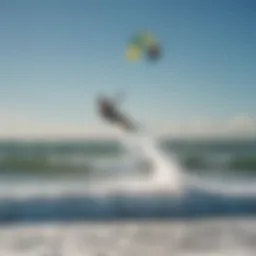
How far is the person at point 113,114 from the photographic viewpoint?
4.75ft

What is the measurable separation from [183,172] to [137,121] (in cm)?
28

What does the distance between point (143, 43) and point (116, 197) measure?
2.05 feet

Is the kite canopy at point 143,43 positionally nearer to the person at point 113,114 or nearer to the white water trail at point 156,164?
the person at point 113,114

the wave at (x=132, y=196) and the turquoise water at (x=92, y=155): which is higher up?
the turquoise water at (x=92, y=155)

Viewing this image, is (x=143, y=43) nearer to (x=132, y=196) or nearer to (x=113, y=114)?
(x=113, y=114)

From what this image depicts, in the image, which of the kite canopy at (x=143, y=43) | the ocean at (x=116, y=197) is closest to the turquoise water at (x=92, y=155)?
the ocean at (x=116, y=197)

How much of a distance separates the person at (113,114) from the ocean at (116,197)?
85 mm

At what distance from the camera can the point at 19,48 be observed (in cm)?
148

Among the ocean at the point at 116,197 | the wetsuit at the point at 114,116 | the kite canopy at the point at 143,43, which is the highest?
the kite canopy at the point at 143,43

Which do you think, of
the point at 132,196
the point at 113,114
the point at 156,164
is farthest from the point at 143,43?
the point at 132,196

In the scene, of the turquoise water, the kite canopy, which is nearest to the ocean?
the turquoise water

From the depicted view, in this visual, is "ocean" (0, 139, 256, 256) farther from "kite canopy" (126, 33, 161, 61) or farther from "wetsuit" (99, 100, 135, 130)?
"kite canopy" (126, 33, 161, 61)

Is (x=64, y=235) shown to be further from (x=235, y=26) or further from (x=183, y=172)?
(x=235, y=26)

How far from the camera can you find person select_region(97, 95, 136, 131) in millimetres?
1448
